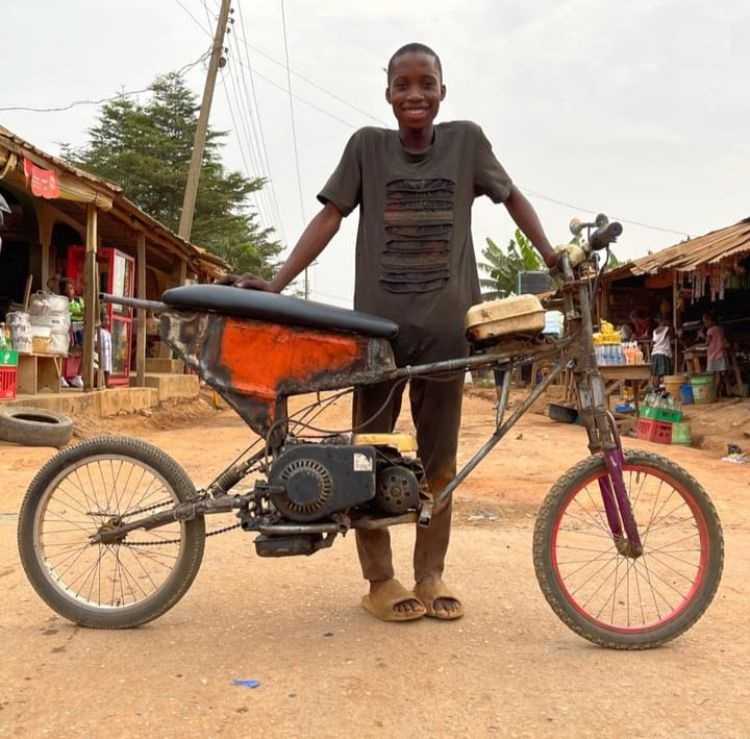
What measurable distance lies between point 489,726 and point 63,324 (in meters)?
9.32

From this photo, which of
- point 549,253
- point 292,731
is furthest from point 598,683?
point 549,253

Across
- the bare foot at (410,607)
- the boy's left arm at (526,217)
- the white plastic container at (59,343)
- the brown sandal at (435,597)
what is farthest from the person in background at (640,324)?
the bare foot at (410,607)

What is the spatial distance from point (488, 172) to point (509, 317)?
0.64 m

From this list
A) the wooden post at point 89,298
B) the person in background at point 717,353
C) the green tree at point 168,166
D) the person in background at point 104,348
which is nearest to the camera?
the wooden post at point 89,298

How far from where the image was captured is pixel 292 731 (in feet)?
6.08

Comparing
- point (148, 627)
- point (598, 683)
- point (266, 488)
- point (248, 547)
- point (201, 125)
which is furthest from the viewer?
point (201, 125)

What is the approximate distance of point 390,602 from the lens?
2.69 m

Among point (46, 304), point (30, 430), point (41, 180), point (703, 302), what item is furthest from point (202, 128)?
point (703, 302)

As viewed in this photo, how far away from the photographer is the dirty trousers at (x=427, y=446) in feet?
9.07

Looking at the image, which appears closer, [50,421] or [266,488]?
[266,488]

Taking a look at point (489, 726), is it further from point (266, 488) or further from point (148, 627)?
point (148, 627)

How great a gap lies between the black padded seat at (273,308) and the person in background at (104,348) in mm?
9105

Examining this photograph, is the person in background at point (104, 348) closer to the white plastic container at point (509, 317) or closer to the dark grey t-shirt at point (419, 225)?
the dark grey t-shirt at point (419, 225)

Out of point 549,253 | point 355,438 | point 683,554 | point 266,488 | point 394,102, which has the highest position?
point 394,102
